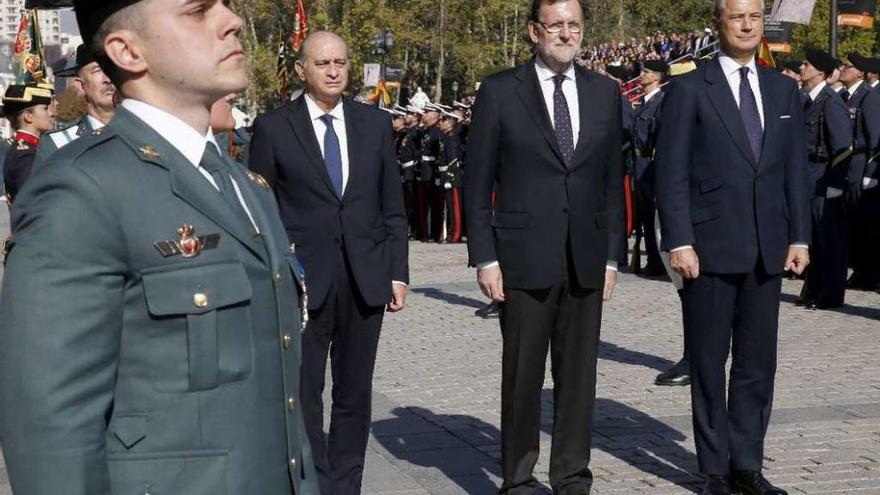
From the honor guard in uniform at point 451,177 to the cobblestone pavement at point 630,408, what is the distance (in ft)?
33.0

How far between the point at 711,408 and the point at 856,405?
2.23 m

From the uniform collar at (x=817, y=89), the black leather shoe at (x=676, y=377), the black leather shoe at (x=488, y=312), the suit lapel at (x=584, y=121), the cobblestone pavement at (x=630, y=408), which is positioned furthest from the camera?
the uniform collar at (x=817, y=89)

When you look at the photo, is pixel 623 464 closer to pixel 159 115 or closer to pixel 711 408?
pixel 711 408

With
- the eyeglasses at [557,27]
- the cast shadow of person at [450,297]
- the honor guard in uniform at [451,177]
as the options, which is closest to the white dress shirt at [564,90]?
the eyeglasses at [557,27]

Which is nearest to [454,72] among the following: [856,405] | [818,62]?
Answer: [818,62]

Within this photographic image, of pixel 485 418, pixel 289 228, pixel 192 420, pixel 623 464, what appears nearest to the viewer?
pixel 192 420

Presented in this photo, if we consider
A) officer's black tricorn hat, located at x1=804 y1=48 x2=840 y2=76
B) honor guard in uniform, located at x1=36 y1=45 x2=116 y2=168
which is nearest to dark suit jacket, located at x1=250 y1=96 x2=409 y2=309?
honor guard in uniform, located at x1=36 y1=45 x2=116 y2=168

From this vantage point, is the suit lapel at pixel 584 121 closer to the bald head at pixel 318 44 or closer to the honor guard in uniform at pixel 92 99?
the bald head at pixel 318 44

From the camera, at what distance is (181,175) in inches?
102

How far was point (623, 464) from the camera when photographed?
6.94 meters

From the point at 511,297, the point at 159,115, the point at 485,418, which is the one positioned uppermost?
the point at 159,115

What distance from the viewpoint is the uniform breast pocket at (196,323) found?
2496 mm

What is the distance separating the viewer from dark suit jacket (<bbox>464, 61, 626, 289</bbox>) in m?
6.10

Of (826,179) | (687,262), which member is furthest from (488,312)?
(687,262)
